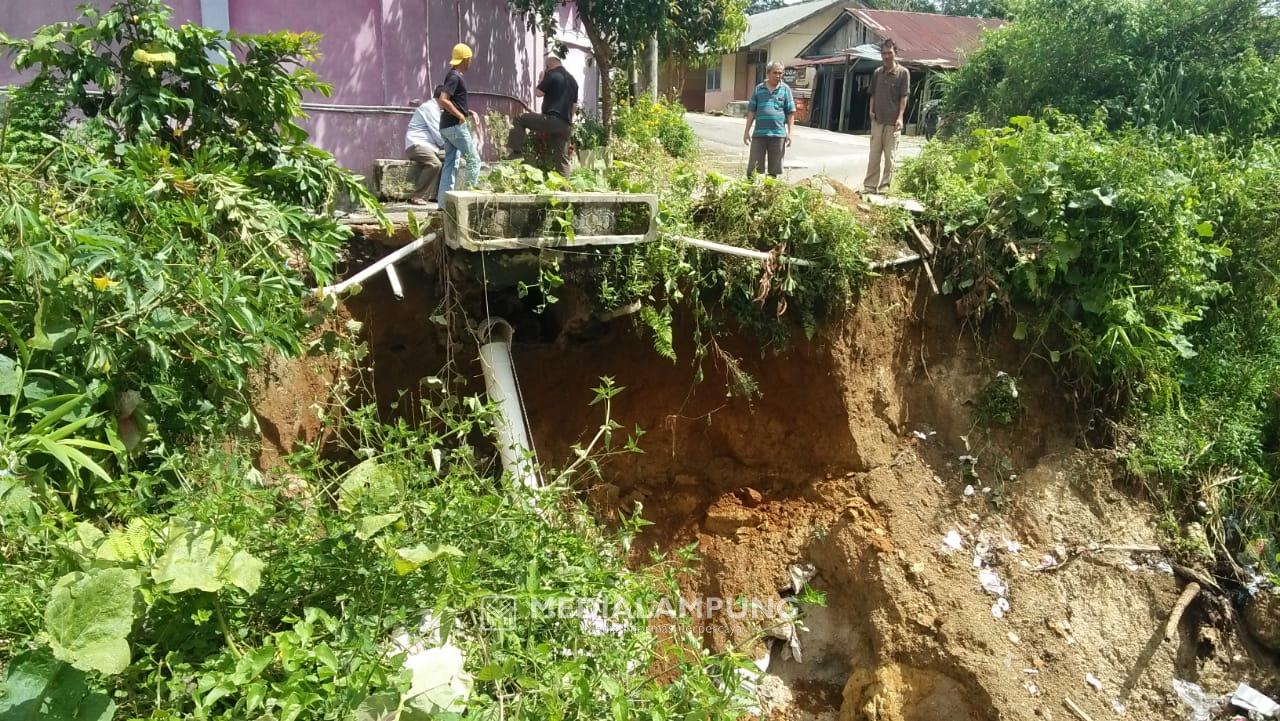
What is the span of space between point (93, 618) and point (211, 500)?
0.71 m

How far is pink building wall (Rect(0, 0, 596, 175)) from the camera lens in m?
6.56

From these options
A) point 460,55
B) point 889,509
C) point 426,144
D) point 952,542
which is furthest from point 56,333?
point 952,542

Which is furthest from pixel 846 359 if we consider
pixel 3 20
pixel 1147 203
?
pixel 3 20

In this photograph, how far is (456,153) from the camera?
5828 mm

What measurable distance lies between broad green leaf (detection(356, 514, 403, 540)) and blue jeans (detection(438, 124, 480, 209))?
148 inches

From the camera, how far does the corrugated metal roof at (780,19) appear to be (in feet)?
76.2

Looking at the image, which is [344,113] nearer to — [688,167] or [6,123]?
[688,167]

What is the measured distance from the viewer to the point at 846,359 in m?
5.25

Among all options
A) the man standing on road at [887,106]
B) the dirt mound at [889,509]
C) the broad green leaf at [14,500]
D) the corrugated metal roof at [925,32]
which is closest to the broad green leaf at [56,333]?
the broad green leaf at [14,500]

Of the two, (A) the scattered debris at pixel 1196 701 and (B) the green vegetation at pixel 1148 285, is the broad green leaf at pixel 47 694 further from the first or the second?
(A) the scattered debris at pixel 1196 701

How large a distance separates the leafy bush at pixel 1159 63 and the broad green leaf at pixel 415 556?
7.95 meters

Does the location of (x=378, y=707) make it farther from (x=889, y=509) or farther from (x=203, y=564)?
(x=889, y=509)

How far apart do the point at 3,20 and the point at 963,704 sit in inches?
335

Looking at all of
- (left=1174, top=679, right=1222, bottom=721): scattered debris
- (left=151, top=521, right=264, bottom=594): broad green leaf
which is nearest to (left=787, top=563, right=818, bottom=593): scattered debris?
(left=1174, top=679, right=1222, bottom=721): scattered debris
